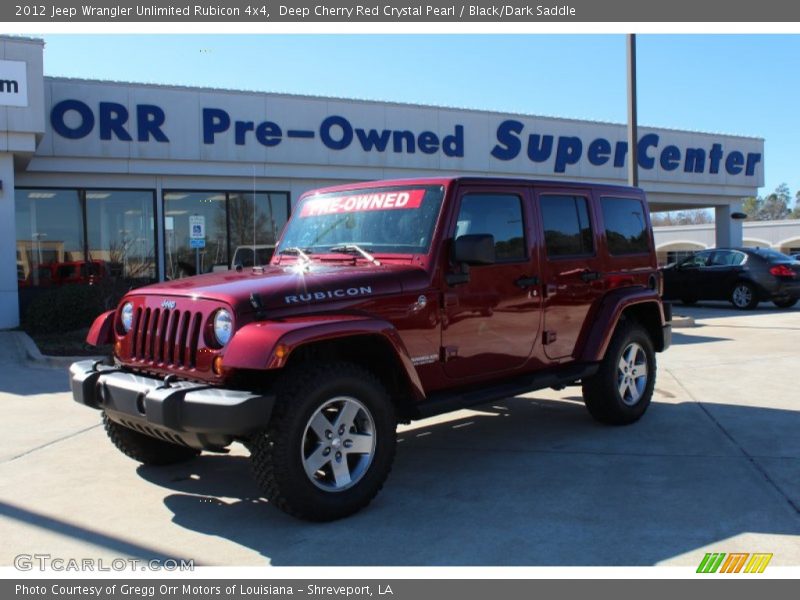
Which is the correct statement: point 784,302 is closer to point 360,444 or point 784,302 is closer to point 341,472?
point 360,444

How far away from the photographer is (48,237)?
14945mm

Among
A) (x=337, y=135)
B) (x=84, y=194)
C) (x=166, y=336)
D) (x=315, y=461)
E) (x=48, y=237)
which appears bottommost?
(x=315, y=461)

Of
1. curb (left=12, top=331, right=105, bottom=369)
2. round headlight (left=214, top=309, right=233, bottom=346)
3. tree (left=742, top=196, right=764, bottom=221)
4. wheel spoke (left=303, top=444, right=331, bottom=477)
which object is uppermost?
tree (left=742, top=196, right=764, bottom=221)

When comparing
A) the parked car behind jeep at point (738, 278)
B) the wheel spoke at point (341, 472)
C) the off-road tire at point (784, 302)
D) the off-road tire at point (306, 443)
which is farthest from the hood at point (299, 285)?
the off-road tire at point (784, 302)

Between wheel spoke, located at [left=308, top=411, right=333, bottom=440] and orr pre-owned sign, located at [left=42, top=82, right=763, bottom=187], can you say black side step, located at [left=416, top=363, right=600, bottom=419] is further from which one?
orr pre-owned sign, located at [left=42, top=82, right=763, bottom=187]

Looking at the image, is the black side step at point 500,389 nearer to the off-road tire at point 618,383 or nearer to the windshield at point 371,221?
the off-road tire at point 618,383

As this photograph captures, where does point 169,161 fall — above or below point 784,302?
above

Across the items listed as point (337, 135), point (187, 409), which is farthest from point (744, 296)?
point (187, 409)

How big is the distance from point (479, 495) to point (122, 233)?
12910 millimetres

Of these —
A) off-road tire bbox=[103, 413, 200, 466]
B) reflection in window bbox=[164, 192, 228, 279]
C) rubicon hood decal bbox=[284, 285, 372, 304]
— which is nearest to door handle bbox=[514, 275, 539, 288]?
rubicon hood decal bbox=[284, 285, 372, 304]

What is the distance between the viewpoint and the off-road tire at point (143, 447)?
5.14m

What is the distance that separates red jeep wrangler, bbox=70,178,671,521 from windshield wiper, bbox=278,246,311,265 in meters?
0.02

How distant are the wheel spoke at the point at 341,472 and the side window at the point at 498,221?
1.75 m

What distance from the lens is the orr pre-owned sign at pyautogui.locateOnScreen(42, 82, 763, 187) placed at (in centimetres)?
1496
